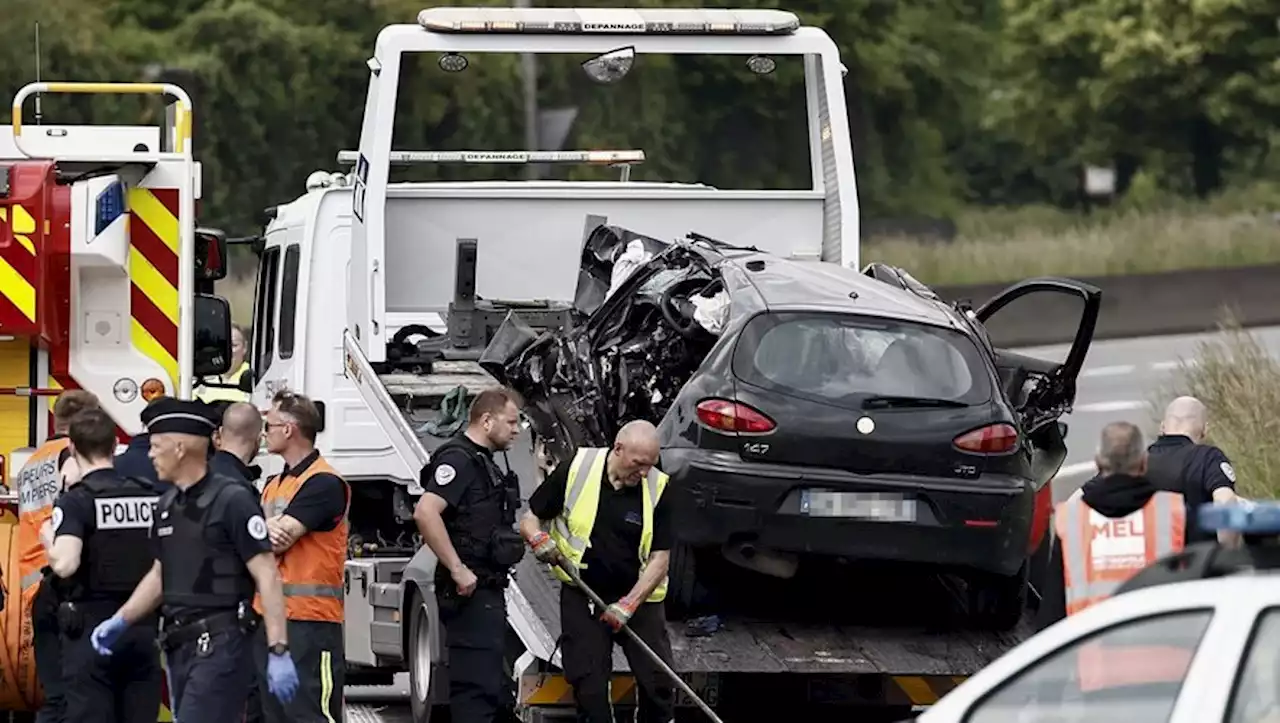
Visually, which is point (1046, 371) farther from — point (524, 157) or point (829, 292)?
point (524, 157)

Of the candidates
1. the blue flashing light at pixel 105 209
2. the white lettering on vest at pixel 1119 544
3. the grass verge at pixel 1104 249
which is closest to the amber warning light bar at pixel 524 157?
the blue flashing light at pixel 105 209

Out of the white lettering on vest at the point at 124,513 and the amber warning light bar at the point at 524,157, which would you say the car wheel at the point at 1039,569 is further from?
the amber warning light bar at the point at 524,157

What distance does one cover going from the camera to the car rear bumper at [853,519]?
9508 mm

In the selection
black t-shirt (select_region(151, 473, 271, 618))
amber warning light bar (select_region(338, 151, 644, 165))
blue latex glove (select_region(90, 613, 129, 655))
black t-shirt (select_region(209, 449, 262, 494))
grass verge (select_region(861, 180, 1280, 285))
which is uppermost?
black t-shirt (select_region(151, 473, 271, 618))

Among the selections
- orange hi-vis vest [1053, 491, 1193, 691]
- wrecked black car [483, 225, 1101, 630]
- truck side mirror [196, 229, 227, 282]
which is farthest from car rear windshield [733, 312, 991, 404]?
truck side mirror [196, 229, 227, 282]

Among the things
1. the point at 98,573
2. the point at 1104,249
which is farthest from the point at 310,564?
the point at 1104,249

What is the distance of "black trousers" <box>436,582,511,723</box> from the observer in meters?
9.80

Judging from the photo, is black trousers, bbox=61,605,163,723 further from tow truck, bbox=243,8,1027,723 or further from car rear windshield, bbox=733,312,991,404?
car rear windshield, bbox=733,312,991,404

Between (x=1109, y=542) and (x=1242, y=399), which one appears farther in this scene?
(x=1242, y=399)

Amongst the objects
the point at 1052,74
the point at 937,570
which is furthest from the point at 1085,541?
the point at 1052,74

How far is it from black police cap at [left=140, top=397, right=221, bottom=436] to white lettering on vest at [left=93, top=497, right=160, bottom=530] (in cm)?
49

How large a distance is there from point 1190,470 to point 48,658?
4630 millimetres

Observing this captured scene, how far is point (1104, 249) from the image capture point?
35.2 meters

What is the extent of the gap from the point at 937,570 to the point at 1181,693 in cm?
483
